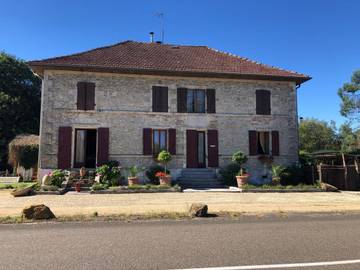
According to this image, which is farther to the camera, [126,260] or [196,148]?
[196,148]

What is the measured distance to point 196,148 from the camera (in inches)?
754

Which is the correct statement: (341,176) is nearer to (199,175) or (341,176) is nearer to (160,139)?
(199,175)

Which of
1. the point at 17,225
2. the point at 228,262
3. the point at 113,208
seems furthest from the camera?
the point at 113,208

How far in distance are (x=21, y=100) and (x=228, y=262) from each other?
30740 millimetres

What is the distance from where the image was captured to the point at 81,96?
18172 mm

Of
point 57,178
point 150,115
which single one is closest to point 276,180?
point 150,115

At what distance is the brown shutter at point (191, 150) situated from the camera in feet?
62.3

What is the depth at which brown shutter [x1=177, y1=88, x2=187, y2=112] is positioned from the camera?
19172 mm

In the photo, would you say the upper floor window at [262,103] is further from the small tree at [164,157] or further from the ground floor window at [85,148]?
the ground floor window at [85,148]

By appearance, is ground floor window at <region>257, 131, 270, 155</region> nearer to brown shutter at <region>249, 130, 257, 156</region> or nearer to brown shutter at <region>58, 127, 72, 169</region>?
brown shutter at <region>249, 130, 257, 156</region>

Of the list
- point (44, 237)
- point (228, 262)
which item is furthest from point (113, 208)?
point (228, 262)

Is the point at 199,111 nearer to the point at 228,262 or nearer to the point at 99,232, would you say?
the point at 99,232

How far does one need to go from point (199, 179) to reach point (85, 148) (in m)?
5.89

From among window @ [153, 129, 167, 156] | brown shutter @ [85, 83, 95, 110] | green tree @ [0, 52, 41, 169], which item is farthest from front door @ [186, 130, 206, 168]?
green tree @ [0, 52, 41, 169]
